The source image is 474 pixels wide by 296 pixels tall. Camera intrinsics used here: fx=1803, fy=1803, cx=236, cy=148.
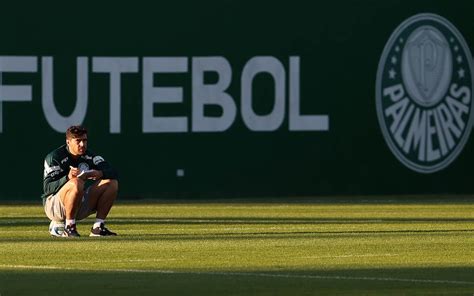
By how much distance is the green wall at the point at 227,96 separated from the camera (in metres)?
29.2

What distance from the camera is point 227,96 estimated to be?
30.7 metres

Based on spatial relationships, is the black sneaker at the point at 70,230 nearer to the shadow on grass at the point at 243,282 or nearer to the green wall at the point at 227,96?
the shadow on grass at the point at 243,282

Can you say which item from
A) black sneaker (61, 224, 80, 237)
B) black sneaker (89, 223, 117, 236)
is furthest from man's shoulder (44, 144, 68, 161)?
black sneaker (89, 223, 117, 236)

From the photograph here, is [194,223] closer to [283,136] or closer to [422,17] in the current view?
[283,136]

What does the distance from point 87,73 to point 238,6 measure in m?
3.06

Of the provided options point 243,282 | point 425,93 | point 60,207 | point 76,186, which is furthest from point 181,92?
point 243,282

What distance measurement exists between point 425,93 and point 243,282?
18.5 metres

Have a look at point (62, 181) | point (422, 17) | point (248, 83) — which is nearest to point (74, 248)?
point (62, 181)

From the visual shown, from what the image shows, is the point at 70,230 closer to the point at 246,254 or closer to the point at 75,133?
the point at 75,133

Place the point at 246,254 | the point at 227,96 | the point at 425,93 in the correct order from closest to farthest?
the point at 246,254, the point at 227,96, the point at 425,93

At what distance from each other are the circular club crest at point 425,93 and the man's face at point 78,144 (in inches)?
524

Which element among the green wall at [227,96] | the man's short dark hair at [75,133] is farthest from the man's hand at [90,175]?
the green wall at [227,96]

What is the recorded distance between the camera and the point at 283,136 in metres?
31.1

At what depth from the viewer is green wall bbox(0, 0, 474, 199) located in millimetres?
29156
